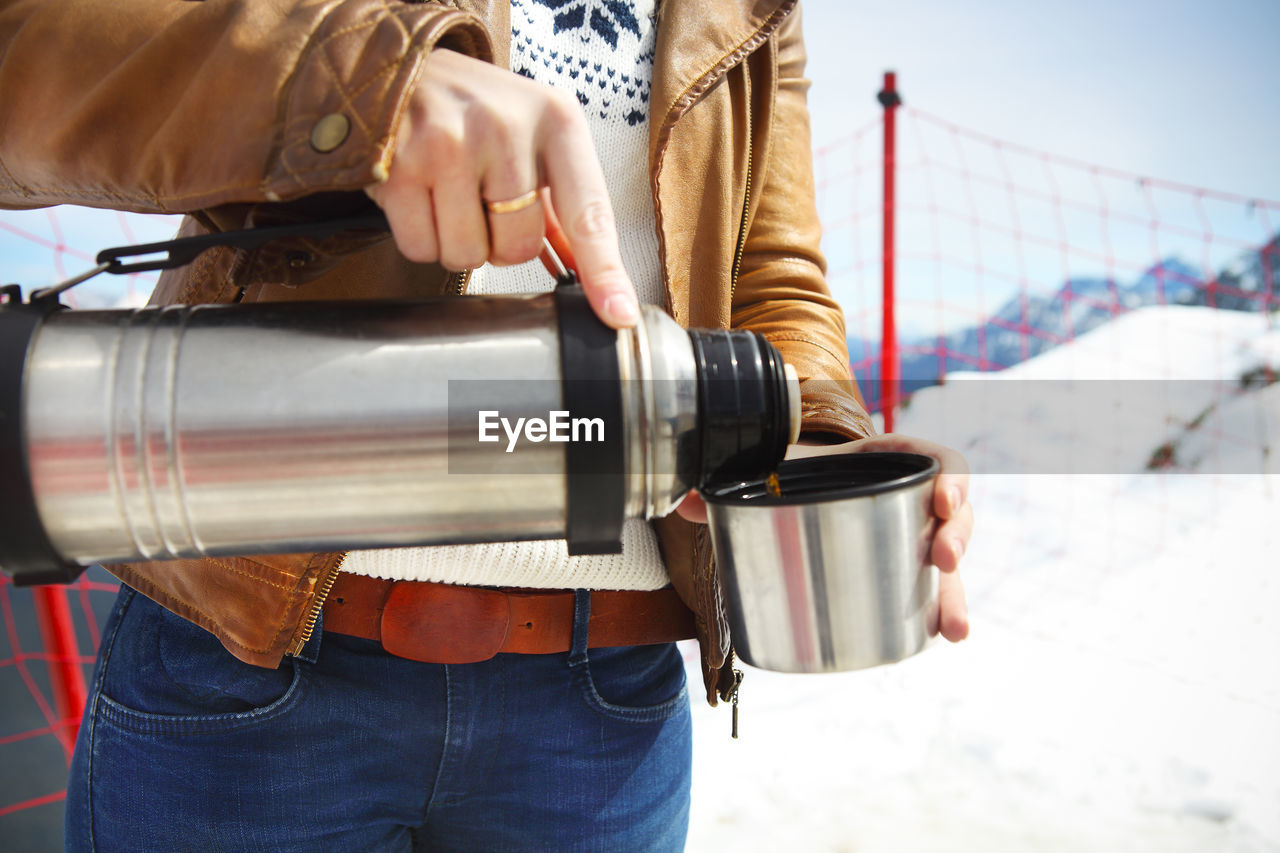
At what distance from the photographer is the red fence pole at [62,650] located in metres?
2.05

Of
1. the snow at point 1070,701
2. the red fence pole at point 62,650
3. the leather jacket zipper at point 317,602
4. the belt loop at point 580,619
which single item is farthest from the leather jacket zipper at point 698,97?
the red fence pole at point 62,650

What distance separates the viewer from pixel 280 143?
1.70ft

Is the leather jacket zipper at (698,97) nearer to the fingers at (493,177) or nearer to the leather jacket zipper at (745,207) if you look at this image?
the leather jacket zipper at (745,207)

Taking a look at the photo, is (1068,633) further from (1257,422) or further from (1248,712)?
(1257,422)

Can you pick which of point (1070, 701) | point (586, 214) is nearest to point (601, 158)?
point (586, 214)

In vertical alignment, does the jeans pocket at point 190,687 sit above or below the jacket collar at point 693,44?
below

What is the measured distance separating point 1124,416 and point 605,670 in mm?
4153

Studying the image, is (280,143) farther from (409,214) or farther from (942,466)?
(942,466)

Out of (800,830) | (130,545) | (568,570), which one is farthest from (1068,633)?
(130,545)

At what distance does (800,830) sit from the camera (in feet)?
7.14

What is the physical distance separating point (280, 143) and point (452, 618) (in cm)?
56

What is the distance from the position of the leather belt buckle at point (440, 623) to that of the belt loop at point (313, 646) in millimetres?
68

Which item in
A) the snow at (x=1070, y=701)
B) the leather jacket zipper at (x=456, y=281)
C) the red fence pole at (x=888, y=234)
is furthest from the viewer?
the red fence pole at (x=888, y=234)

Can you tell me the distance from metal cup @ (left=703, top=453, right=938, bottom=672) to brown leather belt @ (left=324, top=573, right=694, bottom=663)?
0.31m
